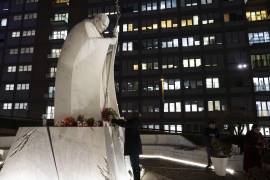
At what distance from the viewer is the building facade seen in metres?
41.9

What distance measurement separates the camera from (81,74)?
791 centimetres

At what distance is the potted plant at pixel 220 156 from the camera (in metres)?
9.54

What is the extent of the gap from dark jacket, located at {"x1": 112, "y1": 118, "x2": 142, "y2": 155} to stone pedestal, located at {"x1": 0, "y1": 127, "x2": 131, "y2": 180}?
1.33 feet

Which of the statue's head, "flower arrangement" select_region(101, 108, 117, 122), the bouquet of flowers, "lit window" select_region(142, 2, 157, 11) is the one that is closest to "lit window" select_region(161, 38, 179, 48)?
"lit window" select_region(142, 2, 157, 11)

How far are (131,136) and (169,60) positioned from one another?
1573 inches

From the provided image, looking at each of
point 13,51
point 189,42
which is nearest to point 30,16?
point 13,51

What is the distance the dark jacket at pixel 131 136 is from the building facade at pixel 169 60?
30.2m

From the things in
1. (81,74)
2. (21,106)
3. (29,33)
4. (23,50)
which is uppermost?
(29,33)

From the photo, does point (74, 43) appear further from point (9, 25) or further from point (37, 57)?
point (9, 25)

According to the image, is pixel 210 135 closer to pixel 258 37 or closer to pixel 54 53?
pixel 258 37

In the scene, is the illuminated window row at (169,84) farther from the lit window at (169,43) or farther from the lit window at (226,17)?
the lit window at (226,17)

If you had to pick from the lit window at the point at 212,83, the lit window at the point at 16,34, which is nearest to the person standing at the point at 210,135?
the lit window at the point at 212,83

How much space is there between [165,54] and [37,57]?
26041 mm

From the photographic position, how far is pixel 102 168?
6074mm
